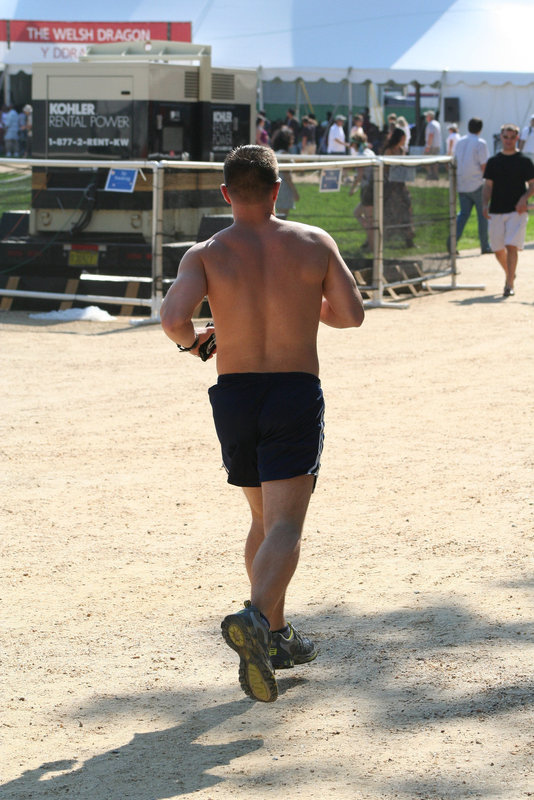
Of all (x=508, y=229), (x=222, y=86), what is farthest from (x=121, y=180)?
(x=508, y=229)

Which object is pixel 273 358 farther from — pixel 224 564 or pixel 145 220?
pixel 145 220

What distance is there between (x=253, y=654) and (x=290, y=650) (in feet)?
1.80

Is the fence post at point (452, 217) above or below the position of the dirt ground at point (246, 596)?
above

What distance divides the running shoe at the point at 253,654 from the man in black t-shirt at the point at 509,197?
36.4 feet

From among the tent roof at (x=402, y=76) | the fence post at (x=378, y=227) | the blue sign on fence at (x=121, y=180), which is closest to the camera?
the blue sign on fence at (x=121, y=180)

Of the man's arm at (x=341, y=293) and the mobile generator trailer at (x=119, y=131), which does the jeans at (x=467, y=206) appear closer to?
the mobile generator trailer at (x=119, y=131)

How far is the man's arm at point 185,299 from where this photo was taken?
3707 millimetres

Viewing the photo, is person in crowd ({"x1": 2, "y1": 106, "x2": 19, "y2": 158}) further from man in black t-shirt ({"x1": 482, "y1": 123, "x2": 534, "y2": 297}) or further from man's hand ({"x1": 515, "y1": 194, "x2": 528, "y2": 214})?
man's hand ({"x1": 515, "y1": 194, "x2": 528, "y2": 214})

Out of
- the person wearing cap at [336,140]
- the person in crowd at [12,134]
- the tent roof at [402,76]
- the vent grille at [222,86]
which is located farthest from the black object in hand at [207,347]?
the person in crowd at [12,134]

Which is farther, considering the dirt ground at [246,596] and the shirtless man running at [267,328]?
the shirtless man running at [267,328]

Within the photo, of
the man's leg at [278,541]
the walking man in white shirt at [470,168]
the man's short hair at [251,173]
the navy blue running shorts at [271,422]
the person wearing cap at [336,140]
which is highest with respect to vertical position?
the person wearing cap at [336,140]

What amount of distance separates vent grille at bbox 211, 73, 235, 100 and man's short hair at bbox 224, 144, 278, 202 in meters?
11.0

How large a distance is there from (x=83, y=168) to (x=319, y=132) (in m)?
23.3

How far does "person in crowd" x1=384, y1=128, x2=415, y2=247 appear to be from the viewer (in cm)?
1379
